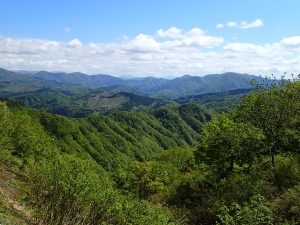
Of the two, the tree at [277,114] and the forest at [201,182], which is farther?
the tree at [277,114]

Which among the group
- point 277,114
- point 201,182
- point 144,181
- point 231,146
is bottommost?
point 144,181

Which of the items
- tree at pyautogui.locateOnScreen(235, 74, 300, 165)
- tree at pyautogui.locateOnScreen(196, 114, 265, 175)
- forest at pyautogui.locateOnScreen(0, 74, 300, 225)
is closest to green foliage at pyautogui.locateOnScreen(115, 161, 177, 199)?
forest at pyautogui.locateOnScreen(0, 74, 300, 225)

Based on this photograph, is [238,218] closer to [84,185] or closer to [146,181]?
[84,185]

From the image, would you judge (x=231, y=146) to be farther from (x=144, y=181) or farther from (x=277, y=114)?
(x=144, y=181)

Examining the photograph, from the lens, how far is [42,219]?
718 inches

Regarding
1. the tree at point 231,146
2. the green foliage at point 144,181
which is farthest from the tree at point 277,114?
the green foliage at point 144,181

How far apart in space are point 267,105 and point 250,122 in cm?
266

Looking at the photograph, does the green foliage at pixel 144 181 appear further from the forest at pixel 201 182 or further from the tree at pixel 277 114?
the tree at pixel 277 114

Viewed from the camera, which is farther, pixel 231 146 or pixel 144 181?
pixel 144 181

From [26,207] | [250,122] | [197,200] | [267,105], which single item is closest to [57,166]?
[26,207]

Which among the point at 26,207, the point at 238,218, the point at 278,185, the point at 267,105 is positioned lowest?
the point at 26,207

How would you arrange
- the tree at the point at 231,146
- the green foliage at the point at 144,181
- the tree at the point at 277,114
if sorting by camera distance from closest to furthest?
the tree at the point at 277,114, the tree at the point at 231,146, the green foliage at the point at 144,181

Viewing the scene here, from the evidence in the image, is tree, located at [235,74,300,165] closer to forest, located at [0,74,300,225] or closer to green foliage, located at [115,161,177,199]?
forest, located at [0,74,300,225]

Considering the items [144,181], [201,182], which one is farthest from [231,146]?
[144,181]
